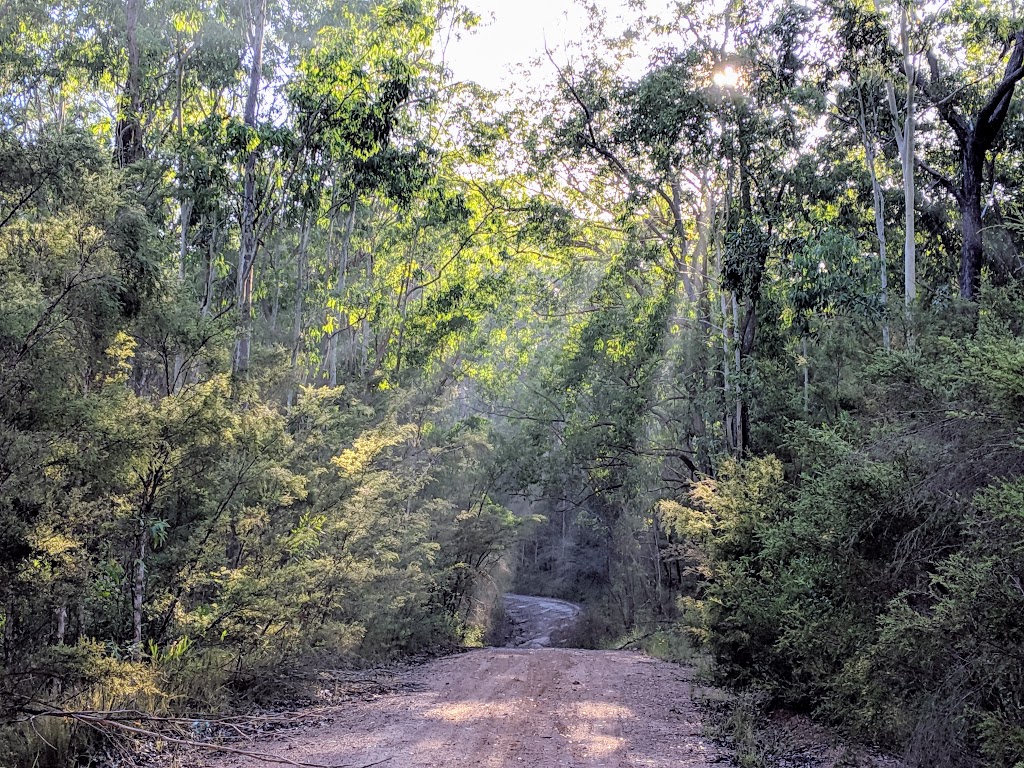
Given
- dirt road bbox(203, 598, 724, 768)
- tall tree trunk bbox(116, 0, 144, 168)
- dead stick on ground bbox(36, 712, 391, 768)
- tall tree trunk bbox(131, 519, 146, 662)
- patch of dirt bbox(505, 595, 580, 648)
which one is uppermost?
tall tree trunk bbox(116, 0, 144, 168)

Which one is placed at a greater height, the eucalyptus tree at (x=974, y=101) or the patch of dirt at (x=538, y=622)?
the eucalyptus tree at (x=974, y=101)

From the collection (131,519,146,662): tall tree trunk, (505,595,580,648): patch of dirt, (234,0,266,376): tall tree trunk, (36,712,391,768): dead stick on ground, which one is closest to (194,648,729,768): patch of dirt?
(36,712,391,768): dead stick on ground

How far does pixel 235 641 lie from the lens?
9.15 meters

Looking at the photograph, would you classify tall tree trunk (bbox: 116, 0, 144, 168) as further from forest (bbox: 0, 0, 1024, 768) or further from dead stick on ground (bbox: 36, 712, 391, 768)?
dead stick on ground (bbox: 36, 712, 391, 768)

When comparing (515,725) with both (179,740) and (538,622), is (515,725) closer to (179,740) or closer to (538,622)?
(179,740)

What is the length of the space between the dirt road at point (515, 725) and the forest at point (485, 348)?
137 cm

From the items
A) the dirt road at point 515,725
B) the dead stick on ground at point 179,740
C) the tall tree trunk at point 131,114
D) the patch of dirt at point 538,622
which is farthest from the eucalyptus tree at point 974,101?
the patch of dirt at point 538,622

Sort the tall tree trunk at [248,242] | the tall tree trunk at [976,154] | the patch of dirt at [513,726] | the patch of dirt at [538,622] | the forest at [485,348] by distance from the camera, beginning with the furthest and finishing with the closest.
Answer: the patch of dirt at [538,622] → the tall tree trunk at [248,242] → the tall tree trunk at [976,154] → the patch of dirt at [513,726] → the forest at [485,348]

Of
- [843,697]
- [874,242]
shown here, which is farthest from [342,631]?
[874,242]

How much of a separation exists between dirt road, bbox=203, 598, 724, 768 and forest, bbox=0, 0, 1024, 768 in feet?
4.48

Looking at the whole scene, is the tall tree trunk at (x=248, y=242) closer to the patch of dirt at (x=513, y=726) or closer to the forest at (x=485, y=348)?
the forest at (x=485, y=348)

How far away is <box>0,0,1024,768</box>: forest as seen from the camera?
6234mm

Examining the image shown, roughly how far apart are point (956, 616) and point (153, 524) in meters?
7.09

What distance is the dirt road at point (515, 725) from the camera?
7117 mm
